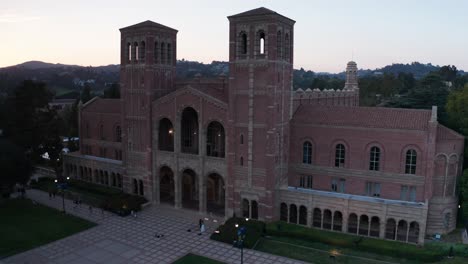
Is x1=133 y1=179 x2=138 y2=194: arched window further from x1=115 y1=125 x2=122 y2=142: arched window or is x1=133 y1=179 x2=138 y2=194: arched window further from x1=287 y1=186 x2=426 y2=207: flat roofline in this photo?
x1=287 y1=186 x2=426 y2=207: flat roofline

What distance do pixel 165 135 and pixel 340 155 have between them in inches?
892

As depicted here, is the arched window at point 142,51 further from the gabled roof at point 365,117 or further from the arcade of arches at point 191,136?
the gabled roof at point 365,117

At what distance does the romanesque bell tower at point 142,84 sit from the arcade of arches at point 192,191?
334 cm

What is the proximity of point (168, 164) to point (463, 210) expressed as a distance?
109 feet

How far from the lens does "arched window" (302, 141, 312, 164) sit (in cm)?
4291

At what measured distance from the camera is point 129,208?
4516cm

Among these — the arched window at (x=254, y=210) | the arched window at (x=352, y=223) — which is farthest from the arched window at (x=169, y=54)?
the arched window at (x=352, y=223)

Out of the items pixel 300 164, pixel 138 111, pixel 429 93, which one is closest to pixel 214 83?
pixel 138 111

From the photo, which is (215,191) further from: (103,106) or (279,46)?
(103,106)

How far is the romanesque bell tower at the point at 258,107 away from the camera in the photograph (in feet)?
127

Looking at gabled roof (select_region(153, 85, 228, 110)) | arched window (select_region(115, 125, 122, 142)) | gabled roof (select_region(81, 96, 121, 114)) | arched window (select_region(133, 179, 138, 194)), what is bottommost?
arched window (select_region(133, 179, 138, 194))

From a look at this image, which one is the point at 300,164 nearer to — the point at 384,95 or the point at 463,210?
the point at 463,210

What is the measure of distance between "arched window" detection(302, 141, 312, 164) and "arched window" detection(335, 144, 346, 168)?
2956 mm

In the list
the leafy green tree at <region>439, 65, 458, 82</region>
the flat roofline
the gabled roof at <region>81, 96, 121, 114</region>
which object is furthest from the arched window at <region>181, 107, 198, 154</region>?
the leafy green tree at <region>439, 65, 458, 82</region>
